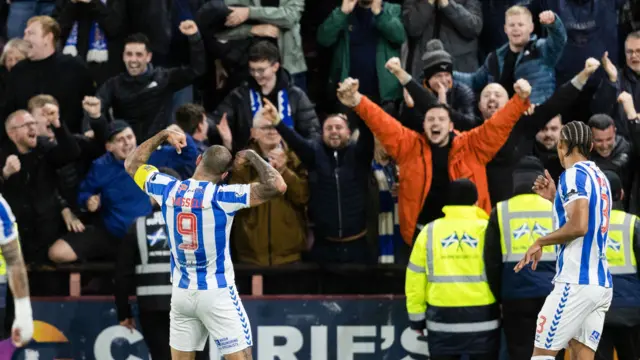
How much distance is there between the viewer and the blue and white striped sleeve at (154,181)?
9.62 m

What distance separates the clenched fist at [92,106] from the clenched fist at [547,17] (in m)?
4.16

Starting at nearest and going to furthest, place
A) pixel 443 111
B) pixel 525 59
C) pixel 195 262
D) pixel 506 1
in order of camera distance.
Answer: pixel 195 262
pixel 443 111
pixel 525 59
pixel 506 1

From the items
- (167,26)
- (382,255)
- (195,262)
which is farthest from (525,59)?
(195,262)

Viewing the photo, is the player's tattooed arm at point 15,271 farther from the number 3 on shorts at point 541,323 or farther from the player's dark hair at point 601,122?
the player's dark hair at point 601,122

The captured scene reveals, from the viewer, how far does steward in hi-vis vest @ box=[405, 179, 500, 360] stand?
1036cm

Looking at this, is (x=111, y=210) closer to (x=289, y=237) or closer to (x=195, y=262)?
(x=289, y=237)

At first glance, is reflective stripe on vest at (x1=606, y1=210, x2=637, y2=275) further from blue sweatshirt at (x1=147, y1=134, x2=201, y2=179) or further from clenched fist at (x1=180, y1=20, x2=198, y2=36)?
clenched fist at (x1=180, y1=20, x2=198, y2=36)

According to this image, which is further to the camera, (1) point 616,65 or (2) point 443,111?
(1) point 616,65

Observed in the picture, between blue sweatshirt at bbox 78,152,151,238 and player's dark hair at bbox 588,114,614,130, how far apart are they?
13.2 feet

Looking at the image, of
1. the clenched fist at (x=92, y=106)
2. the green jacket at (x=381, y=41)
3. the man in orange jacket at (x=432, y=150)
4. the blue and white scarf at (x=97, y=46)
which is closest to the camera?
the man in orange jacket at (x=432, y=150)

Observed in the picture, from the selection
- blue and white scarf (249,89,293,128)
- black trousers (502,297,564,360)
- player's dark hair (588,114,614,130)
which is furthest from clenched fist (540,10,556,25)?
black trousers (502,297,564,360)

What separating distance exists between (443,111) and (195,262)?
2.86m

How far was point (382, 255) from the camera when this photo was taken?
11.6 metres

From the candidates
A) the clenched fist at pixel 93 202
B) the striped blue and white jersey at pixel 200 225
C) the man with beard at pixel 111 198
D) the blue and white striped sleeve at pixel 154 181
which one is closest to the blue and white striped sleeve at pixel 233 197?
the striped blue and white jersey at pixel 200 225
